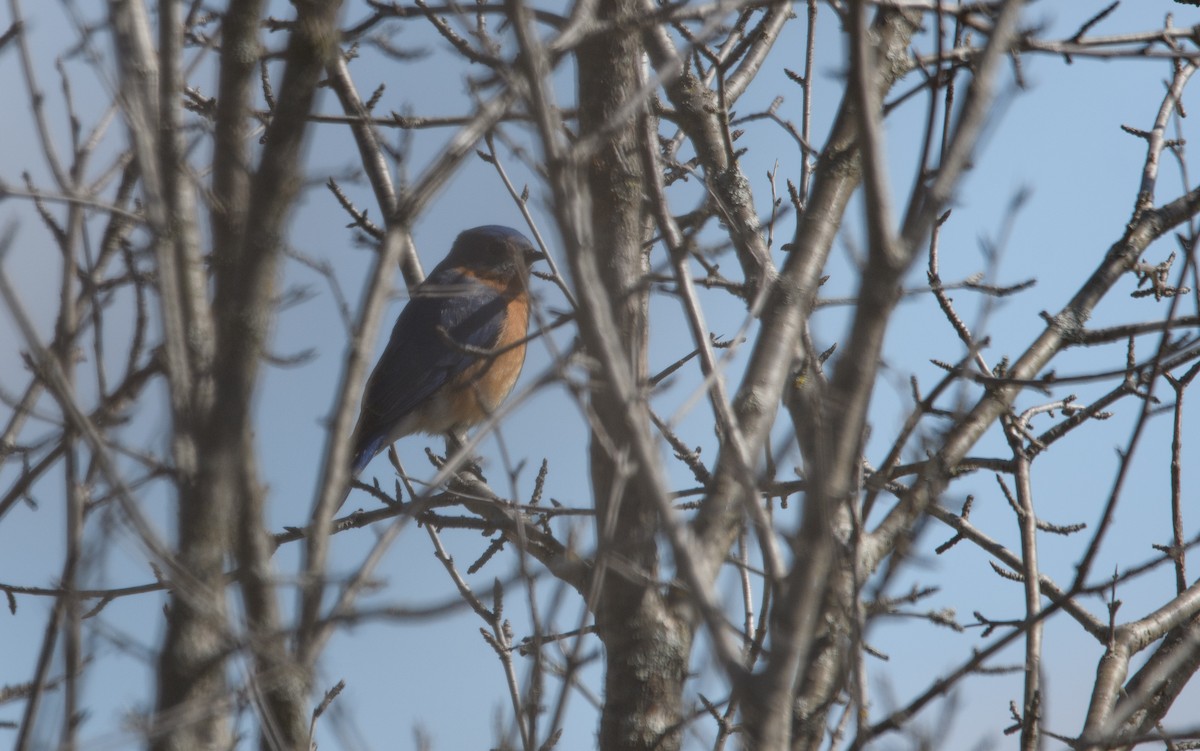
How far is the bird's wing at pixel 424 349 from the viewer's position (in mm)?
6441

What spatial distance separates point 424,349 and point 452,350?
266 millimetres

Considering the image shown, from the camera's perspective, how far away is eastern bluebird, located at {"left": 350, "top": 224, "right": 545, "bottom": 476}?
21.2 feet

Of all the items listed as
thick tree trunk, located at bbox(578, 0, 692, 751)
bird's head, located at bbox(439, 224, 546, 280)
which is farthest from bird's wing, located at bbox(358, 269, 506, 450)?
thick tree trunk, located at bbox(578, 0, 692, 751)

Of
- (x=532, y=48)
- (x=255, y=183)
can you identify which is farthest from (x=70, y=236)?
(x=532, y=48)

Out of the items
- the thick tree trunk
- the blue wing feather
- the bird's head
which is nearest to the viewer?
the thick tree trunk

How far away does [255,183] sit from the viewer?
6.58 ft

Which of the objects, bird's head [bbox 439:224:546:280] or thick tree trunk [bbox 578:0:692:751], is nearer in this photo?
thick tree trunk [bbox 578:0:692:751]

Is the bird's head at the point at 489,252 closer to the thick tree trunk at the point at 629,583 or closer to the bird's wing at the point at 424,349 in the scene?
the bird's wing at the point at 424,349

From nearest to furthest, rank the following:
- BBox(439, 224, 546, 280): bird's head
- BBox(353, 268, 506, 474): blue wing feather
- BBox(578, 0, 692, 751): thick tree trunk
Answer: BBox(578, 0, 692, 751): thick tree trunk → BBox(353, 268, 506, 474): blue wing feather → BBox(439, 224, 546, 280): bird's head

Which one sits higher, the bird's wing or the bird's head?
the bird's head

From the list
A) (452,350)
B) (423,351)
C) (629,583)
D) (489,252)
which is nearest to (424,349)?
(423,351)

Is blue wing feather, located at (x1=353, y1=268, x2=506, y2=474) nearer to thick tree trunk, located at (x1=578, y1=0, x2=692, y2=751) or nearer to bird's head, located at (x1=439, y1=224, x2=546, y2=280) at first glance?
bird's head, located at (x1=439, y1=224, x2=546, y2=280)

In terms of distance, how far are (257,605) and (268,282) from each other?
1.92 feet

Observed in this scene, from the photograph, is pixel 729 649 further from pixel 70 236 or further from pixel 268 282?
pixel 70 236
